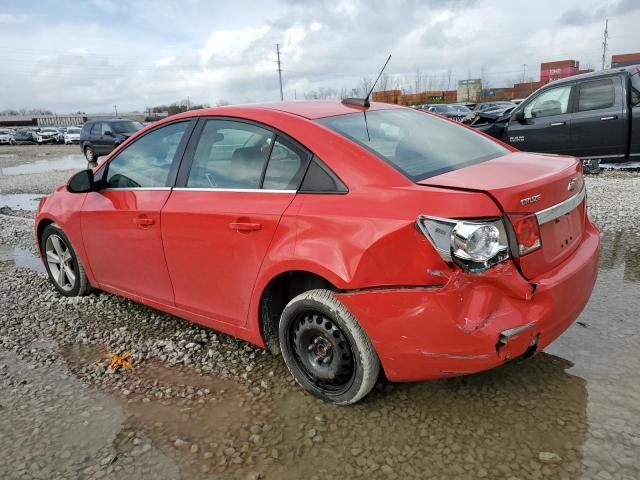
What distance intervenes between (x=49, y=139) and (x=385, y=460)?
150ft

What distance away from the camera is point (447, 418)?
2.65 meters

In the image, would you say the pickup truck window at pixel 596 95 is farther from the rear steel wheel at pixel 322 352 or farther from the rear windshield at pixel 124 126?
the rear windshield at pixel 124 126

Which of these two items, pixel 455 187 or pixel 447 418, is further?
pixel 447 418

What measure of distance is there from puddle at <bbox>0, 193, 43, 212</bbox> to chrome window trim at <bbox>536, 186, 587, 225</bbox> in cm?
993

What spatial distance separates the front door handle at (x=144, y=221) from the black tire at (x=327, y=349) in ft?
3.98

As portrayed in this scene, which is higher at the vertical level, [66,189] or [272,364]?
[66,189]

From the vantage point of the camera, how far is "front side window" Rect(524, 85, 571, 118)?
913cm

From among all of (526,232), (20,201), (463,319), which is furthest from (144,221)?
(20,201)

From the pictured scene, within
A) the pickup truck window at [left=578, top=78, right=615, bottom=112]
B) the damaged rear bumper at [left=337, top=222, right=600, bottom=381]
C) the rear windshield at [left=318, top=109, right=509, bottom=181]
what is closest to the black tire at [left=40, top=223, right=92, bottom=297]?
the rear windshield at [left=318, top=109, right=509, bottom=181]

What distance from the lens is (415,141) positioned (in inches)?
119

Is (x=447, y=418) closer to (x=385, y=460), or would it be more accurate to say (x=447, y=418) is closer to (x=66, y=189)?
(x=385, y=460)

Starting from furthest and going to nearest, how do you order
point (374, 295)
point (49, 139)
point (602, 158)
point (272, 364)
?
1. point (49, 139)
2. point (602, 158)
3. point (272, 364)
4. point (374, 295)

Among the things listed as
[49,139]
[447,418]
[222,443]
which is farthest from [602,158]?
[49,139]

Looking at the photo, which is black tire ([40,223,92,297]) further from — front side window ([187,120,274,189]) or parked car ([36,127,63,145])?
parked car ([36,127,63,145])
